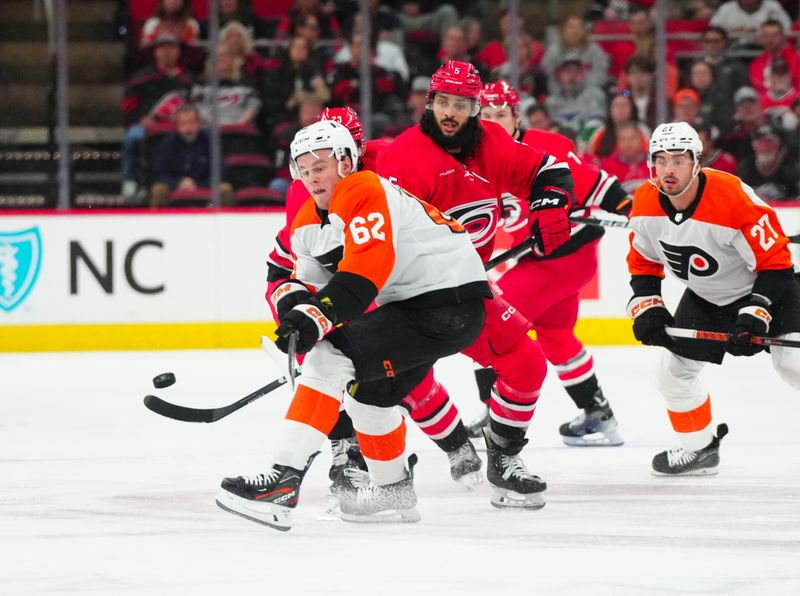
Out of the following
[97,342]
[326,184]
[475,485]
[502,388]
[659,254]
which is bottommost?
[97,342]

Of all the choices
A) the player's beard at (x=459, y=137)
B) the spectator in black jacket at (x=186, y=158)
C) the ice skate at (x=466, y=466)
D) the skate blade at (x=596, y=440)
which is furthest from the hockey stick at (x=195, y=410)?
the spectator in black jacket at (x=186, y=158)

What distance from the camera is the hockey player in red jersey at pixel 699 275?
388 centimetres

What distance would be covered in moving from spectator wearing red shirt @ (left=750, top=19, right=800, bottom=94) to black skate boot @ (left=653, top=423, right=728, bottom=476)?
4.38m

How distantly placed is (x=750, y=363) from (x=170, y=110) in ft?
11.3

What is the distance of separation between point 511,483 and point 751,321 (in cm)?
78

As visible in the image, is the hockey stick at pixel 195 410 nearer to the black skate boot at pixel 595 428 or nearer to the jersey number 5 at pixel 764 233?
the jersey number 5 at pixel 764 233

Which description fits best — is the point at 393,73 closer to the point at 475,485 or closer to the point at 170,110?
the point at 170,110

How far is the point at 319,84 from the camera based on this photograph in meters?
8.13

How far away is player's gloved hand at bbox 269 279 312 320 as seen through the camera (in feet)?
11.6

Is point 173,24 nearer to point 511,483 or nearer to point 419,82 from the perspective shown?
point 419,82

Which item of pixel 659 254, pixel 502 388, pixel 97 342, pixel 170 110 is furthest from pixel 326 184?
pixel 170 110

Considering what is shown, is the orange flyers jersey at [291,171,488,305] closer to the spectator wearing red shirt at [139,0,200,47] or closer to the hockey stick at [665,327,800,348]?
the hockey stick at [665,327,800,348]

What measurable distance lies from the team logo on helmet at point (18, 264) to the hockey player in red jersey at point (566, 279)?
325 cm

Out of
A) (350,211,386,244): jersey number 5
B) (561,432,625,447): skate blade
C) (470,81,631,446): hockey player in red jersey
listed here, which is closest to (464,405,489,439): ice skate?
(470,81,631,446): hockey player in red jersey
